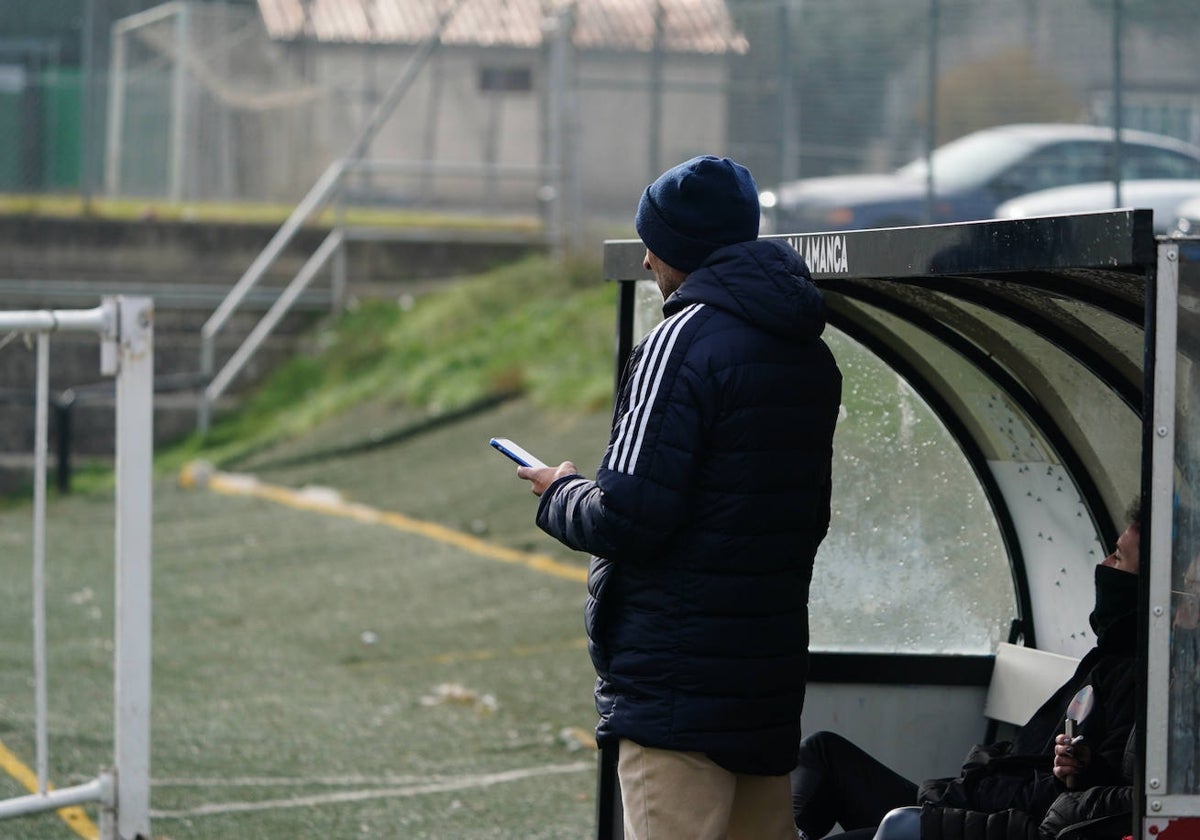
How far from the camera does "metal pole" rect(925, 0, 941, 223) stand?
12.0 meters

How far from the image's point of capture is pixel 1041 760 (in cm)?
364

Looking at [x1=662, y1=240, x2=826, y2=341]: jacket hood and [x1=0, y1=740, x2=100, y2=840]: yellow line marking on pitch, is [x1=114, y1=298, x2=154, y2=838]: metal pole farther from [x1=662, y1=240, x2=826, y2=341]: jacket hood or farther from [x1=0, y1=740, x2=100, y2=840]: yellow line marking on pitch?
[x1=662, y1=240, x2=826, y2=341]: jacket hood

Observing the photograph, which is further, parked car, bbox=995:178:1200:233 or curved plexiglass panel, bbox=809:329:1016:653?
parked car, bbox=995:178:1200:233

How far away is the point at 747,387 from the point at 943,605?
72.3 inches

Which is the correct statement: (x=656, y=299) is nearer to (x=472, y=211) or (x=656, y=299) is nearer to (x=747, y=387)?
(x=747, y=387)

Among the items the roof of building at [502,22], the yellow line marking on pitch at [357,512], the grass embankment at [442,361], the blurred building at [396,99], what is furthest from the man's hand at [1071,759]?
the blurred building at [396,99]

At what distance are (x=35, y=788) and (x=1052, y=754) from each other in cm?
359

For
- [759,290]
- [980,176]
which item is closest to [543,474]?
[759,290]

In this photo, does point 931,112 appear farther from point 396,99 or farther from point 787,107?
point 396,99

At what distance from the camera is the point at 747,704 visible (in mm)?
3068

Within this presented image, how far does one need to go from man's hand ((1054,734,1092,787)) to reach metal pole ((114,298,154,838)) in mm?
2561

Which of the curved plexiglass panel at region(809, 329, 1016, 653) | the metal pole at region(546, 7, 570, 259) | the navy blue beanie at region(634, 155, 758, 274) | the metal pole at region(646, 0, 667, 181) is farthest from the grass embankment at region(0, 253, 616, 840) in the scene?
the navy blue beanie at region(634, 155, 758, 274)

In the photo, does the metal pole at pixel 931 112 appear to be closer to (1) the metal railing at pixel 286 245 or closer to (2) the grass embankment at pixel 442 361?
(2) the grass embankment at pixel 442 361

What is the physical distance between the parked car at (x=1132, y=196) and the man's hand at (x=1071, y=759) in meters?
7.38
